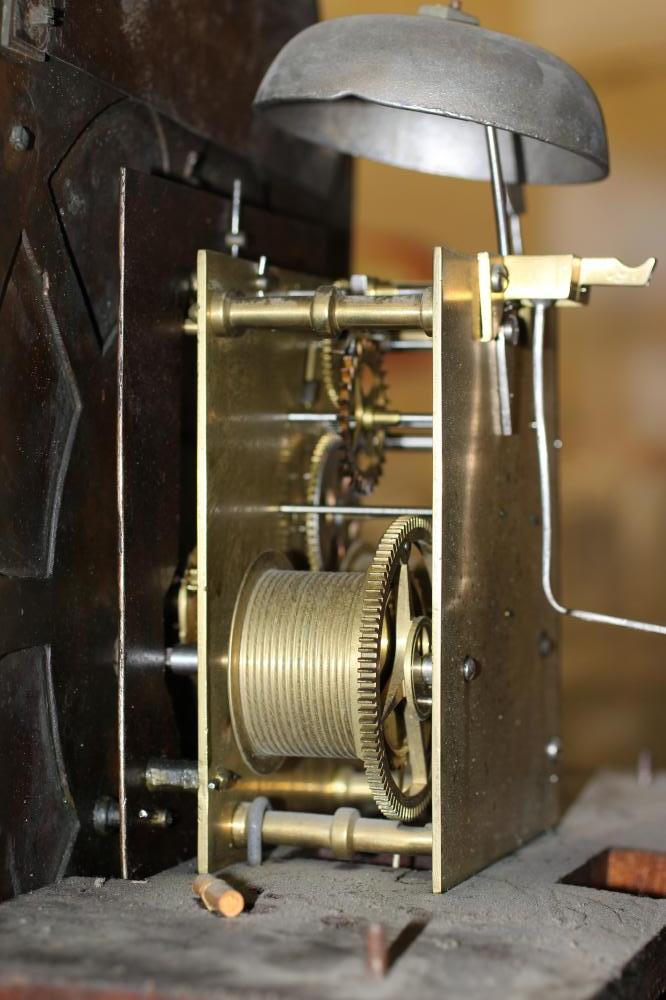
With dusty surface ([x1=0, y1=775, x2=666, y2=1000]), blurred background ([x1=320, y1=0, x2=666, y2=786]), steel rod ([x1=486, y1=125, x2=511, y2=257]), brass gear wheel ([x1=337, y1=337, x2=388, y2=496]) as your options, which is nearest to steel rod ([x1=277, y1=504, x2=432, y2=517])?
brass gear wheel ([x1=337, y1=337, x2=388, y2=496])

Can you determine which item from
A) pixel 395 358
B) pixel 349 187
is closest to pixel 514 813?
pixel 349 187

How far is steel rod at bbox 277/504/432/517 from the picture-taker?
1.98m

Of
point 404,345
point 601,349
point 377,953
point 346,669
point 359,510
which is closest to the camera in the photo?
point 377,953

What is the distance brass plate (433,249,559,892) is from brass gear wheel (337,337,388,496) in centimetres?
24

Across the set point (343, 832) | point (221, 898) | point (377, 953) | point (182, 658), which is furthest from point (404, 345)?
point (377, 953)

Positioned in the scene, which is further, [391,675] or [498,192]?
[498,192]

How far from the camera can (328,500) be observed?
218 centimetres

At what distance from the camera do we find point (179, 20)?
6.82ft

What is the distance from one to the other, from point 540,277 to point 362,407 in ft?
1.27

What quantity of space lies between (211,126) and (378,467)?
580 millimetres

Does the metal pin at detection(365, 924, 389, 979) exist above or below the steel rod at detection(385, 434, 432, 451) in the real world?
below

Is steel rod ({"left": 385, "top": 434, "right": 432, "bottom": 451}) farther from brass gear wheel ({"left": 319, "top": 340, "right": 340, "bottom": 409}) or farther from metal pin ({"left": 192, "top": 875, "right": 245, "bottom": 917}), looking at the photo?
metal pin ({"left": 192, "top": 875, "right": 245, "bottom": 917})

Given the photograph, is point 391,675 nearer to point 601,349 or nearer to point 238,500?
point 238,500

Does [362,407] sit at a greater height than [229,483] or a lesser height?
greater
